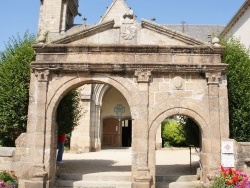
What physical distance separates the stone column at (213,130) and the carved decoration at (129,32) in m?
2.31

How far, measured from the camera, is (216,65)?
7.37 m

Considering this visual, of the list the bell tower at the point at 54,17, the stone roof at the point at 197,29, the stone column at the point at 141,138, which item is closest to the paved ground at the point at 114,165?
the stone column at the point at 141,138

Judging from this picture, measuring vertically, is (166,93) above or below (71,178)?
above

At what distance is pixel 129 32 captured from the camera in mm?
7836

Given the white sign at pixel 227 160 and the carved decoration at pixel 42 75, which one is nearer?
the white sign at pixel 227 160

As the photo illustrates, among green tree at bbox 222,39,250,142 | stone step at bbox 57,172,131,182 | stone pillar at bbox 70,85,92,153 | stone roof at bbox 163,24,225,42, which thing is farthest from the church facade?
stone roof at bbox 163,24,225,42

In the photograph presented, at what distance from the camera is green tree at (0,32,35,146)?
8477 mm

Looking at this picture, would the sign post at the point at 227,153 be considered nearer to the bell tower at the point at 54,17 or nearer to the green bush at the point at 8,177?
the green bush at the point at 8,177

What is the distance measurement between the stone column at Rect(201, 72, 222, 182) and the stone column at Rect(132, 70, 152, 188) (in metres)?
1.52

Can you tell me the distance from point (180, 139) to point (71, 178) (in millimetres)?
13288

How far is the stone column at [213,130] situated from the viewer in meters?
7.16

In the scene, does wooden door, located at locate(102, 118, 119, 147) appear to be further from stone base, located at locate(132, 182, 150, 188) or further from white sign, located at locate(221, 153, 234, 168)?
white sign, located at locate(221, 153, 234, 168)

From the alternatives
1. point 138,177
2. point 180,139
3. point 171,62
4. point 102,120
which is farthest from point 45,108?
point 180,139

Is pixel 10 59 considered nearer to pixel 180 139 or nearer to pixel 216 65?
pixel 216 65
